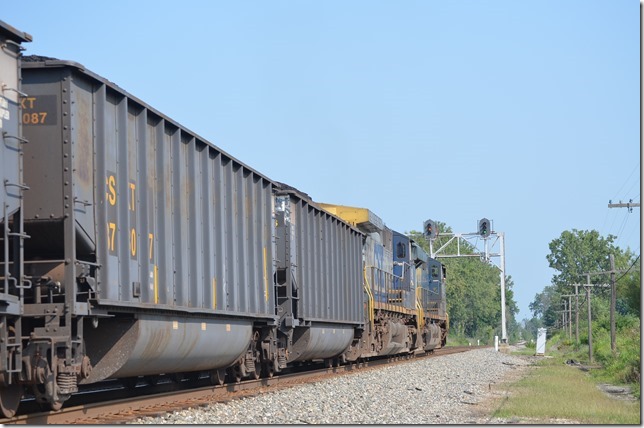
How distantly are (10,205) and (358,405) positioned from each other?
6.82 meters

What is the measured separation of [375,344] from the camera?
1109 inches

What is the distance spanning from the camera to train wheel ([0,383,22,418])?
32.5 ft

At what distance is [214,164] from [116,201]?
3.96 m

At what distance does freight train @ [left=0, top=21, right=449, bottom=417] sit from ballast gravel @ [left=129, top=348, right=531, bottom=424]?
1.07 metres

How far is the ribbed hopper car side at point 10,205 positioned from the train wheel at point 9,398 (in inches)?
0.9

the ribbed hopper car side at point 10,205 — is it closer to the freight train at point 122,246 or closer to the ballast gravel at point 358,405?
the freight train at point 122,246

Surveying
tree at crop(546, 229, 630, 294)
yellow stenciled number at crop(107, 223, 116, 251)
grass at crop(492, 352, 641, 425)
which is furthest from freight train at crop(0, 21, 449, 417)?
tree at crop(546, 229, 630, 294)

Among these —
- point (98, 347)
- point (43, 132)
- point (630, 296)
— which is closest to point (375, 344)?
point (98, 347)

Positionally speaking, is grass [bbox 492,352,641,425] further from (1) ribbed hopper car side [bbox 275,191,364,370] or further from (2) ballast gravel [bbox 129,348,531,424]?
(1) ribbed hopper car side [bbox 275,191,364,370]

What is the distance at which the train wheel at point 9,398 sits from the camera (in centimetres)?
991

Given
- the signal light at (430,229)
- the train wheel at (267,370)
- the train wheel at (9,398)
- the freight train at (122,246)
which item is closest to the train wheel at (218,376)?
the freight train at (122,246)

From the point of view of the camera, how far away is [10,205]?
9398 mm

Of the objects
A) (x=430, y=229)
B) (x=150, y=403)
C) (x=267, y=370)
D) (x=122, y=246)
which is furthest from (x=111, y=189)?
(x=430, y=229)

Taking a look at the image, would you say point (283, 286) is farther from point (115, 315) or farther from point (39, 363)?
point (39, 363)
